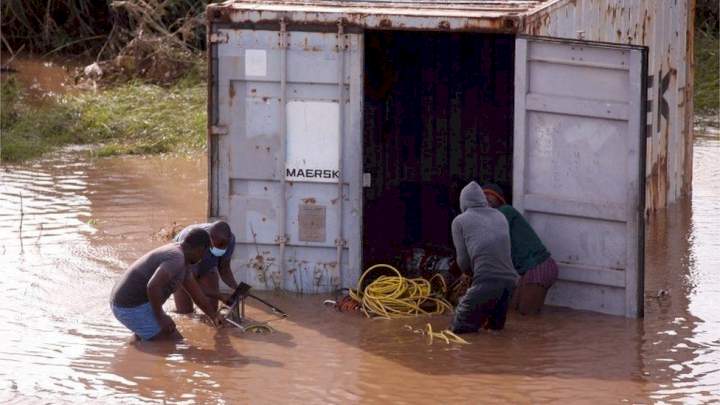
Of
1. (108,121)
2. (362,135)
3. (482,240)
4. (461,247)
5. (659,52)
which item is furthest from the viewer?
(108,121)

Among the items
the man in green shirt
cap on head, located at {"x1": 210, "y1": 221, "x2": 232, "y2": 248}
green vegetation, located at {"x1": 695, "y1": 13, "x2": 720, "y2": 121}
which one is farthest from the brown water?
green vegetation, located at {"x1": 695, "y1": 13, "x2": 720, "y2": 121}

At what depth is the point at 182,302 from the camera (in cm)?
1057

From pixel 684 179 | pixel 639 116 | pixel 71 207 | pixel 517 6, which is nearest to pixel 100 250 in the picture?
pixel 71 207

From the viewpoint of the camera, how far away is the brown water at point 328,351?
8703mm

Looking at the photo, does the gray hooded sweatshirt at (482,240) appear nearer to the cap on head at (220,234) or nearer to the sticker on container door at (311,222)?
the sticker on container door at (311,222)

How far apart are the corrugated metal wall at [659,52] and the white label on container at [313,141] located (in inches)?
71.5

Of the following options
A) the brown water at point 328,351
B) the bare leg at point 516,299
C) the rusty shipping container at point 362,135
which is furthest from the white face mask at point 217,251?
the bare leg at point 516,299

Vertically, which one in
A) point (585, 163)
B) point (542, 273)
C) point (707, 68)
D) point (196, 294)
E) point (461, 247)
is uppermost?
point (707, 68)

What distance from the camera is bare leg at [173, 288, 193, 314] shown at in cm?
1055

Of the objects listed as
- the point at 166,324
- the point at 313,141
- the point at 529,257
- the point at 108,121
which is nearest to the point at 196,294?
the point at 166,324

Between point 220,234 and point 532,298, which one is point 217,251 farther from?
point 532,298

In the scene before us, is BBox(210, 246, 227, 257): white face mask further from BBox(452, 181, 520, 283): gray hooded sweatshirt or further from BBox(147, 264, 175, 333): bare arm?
BBox(452, 181, 520, 283): gray hooded sweatshirt

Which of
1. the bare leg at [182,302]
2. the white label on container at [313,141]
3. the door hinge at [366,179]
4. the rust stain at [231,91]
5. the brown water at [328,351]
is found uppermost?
the rust stain at [231,91]

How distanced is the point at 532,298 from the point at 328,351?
1.87 meters
